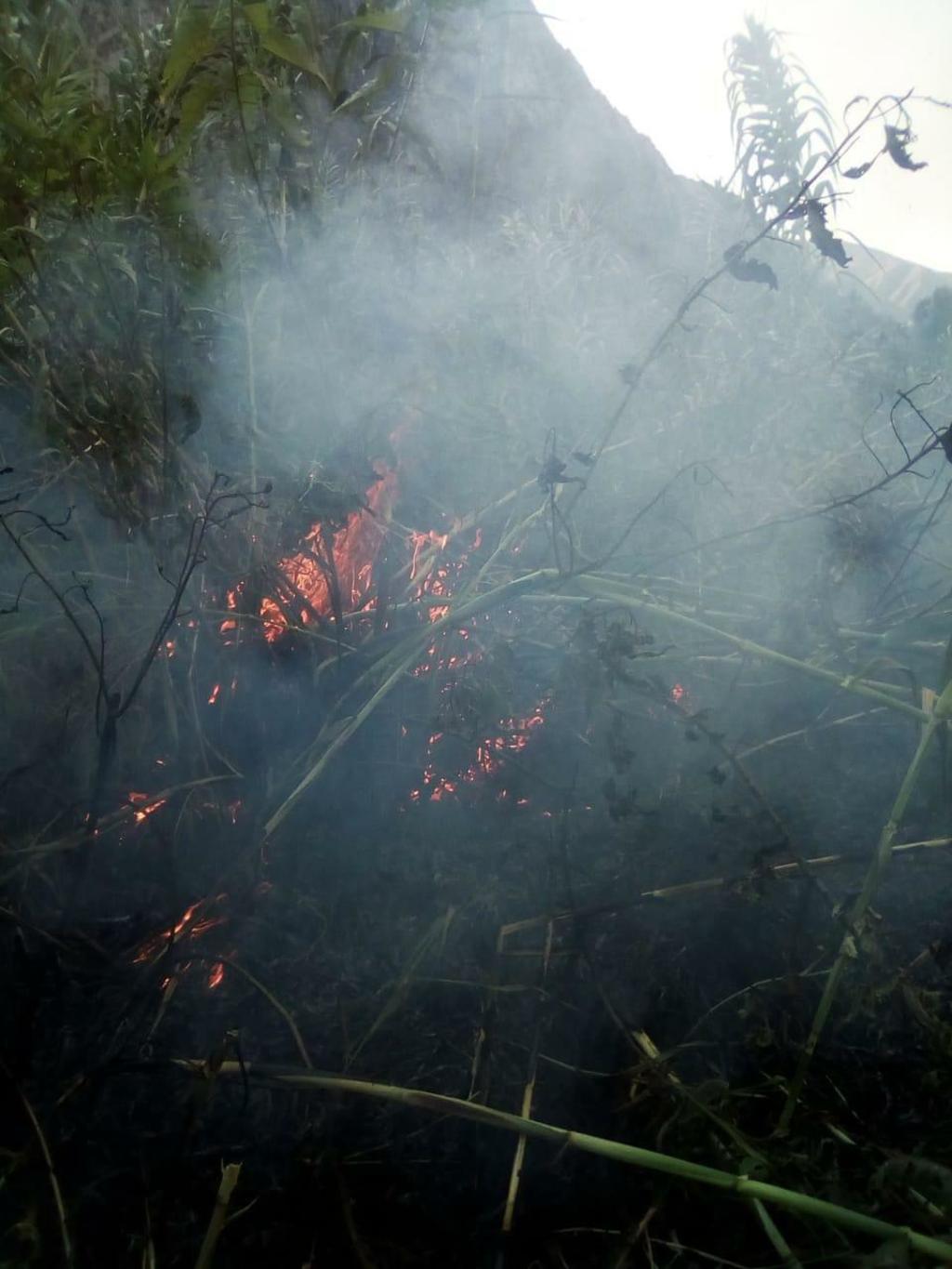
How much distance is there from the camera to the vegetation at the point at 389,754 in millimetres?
949

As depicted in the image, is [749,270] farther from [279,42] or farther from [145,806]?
[145,806]

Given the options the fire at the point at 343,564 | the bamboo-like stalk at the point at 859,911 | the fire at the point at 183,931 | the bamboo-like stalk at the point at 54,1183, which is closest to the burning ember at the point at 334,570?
the fire at the point at 343,564

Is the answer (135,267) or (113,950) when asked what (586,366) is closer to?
(135,267)

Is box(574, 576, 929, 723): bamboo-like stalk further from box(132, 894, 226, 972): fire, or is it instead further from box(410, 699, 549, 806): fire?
box(132, 894, 226, 972): fire

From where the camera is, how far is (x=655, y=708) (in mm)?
1596

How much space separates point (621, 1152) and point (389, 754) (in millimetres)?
732

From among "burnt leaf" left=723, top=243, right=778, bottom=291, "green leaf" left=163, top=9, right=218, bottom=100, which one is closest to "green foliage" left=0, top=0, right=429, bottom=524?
"green leaf" left=163, top=9, right=218, bottom=100

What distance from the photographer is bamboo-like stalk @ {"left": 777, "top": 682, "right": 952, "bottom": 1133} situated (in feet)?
3.12

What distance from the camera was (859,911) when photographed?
3.37ft

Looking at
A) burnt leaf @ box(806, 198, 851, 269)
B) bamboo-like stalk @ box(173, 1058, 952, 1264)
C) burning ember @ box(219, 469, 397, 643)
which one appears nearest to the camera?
bamboo-like stalk @ box(173, 1058, 952, 1264)

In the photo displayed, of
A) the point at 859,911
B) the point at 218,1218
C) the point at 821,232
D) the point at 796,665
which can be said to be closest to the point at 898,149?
the point at 821,232

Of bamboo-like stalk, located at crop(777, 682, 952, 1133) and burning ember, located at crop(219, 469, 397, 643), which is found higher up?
bamboo-like stalk, located at crop(777, 682, 952, 1133)

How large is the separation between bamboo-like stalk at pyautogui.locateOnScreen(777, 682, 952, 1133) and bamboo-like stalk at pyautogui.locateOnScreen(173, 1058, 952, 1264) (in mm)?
109

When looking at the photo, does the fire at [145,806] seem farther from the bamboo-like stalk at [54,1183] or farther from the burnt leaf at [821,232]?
the burnt leaf at [821,232]
